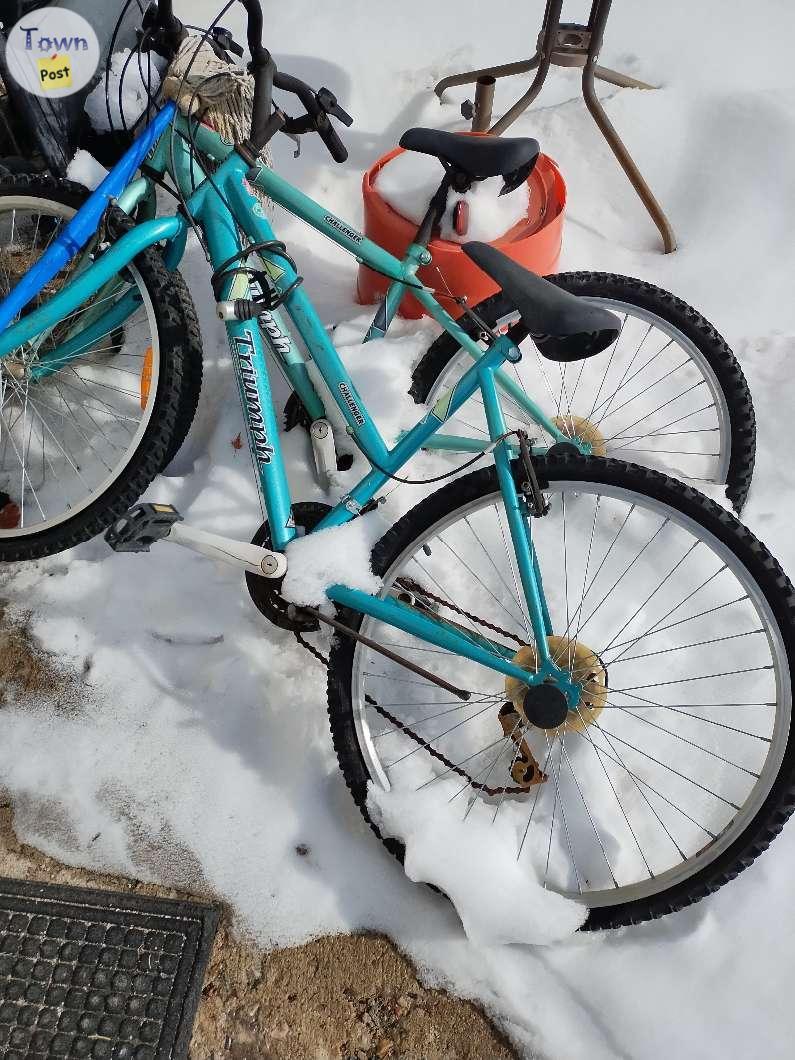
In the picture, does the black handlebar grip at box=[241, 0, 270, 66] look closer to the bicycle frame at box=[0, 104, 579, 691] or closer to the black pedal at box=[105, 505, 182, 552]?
the bicycle frame at box=[0, 104, 579, 691]

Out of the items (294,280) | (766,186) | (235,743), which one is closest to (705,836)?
(235,743)

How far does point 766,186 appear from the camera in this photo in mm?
3285

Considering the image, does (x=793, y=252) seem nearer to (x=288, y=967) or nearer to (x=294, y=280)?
(x=294, y=280)

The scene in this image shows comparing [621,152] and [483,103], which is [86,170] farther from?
[621,152]

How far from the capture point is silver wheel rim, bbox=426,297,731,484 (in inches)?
105

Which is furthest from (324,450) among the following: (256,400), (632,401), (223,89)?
(223,89)

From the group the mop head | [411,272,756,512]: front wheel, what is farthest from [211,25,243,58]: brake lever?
[411,272,756,512]: front wheel

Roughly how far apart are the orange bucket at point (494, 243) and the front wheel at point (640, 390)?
0.97 feet

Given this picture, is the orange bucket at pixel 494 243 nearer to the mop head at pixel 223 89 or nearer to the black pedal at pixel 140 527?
the mop head at pixel 223 89

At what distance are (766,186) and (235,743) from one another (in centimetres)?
300

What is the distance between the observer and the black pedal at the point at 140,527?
196 cm

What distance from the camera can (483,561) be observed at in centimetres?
251

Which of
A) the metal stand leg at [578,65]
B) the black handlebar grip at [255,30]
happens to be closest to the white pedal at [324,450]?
the black handlebar grip at [255,30]

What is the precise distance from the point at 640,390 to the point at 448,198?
0.96 m
